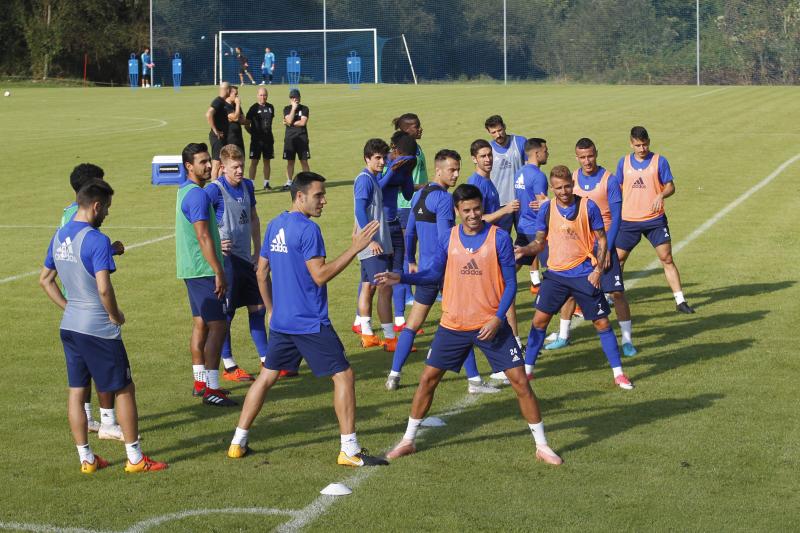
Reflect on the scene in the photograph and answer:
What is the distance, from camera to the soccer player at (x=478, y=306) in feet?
28.0

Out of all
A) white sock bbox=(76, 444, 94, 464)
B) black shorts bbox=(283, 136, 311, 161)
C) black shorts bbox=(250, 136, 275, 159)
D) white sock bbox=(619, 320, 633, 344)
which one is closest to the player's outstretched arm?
white sock bbox=(76, 444, 94, 464)

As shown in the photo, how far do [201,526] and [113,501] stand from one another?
32.3 inches

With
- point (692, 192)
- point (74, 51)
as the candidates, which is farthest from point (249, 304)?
point (74, 51)

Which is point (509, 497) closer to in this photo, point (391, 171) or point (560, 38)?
point (391, 171)

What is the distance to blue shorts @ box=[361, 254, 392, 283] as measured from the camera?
12.4 m

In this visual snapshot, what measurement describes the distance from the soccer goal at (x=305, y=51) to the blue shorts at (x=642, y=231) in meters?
47.3

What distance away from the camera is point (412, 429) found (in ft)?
28.9

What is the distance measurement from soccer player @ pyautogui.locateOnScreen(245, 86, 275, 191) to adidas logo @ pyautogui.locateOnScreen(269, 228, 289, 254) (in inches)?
627

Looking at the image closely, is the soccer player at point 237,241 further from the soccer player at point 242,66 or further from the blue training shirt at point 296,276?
the soccer player at point 242,66

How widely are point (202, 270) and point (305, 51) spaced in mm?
53856

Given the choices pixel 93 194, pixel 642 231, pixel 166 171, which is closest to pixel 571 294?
pixel 642 231

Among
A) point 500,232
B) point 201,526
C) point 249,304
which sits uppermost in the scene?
point 500,232

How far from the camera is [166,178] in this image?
86.5 ft

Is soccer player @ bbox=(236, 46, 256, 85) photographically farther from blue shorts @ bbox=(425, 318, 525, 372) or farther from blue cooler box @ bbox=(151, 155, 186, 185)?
blue shorts @ bbox=(425, 318, 525, 372)
